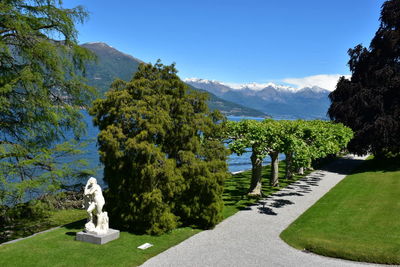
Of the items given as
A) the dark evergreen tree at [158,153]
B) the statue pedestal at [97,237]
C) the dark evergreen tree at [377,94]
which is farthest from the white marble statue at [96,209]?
the dark evergreen tree at [377,94]

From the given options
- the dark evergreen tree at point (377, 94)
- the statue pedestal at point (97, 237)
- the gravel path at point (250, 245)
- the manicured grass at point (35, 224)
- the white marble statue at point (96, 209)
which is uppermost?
the dark evergreen tree at point (377, 94)

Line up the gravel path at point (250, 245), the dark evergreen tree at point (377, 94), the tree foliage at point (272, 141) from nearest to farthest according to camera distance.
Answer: the gravel path at point (250, 245)
the tree foliage at point (272, 141)
the dark evergreen tree at point (377, 94)

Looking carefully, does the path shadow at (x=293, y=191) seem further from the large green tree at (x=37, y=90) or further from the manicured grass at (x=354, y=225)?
the large green tree at (x=37, y=90)

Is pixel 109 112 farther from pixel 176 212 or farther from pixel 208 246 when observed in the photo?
pixel 208 246

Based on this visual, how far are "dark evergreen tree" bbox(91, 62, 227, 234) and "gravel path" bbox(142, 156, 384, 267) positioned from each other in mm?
1320

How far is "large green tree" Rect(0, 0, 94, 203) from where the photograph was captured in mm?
11383

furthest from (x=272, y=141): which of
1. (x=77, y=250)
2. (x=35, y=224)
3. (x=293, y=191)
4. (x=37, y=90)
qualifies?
(x=35, y=224)

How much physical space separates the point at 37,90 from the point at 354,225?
14.8m

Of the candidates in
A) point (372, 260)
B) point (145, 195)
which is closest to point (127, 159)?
Result: point (145, 195)

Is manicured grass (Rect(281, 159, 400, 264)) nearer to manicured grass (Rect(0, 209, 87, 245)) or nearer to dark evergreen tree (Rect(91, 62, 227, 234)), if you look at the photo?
dark evergreen tree (Rect(91, 62, 227, 234))

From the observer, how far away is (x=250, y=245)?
42.6 ft

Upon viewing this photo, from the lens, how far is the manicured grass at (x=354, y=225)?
39.3 feet

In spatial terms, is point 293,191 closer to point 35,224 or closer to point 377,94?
point 377,94

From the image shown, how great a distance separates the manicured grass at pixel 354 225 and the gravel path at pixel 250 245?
511 millimetres
